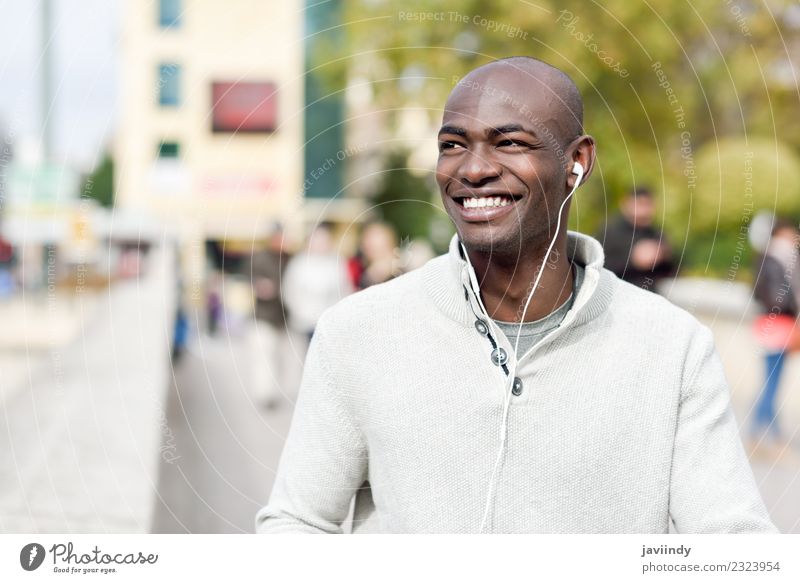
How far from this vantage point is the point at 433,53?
565 centimetres

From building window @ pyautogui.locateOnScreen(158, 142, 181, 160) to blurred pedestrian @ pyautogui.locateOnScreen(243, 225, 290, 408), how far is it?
52.0ft

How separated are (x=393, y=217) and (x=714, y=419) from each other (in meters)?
6.45

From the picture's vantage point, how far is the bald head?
2.00m

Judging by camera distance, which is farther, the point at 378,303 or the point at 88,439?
the point at 88,439

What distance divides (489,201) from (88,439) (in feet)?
16.7

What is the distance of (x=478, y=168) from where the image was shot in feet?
6.59

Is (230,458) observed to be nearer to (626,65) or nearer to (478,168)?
(626,65)

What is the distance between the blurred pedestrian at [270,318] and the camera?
8.59 meters

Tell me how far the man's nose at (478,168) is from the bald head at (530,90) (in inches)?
4.1

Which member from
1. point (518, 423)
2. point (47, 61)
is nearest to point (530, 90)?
point (518, 423)

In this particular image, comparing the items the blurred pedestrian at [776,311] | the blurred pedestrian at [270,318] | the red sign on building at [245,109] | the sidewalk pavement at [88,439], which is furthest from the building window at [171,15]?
the blurred pedestrian at [776,311]

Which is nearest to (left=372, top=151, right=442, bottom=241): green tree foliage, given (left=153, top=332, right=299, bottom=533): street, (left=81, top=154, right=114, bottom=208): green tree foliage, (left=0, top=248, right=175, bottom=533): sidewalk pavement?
(left=153, top=332, right=299, bottom=533): street

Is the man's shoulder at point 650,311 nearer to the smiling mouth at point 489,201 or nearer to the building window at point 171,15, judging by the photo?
the smiling mouth at point 489,201
